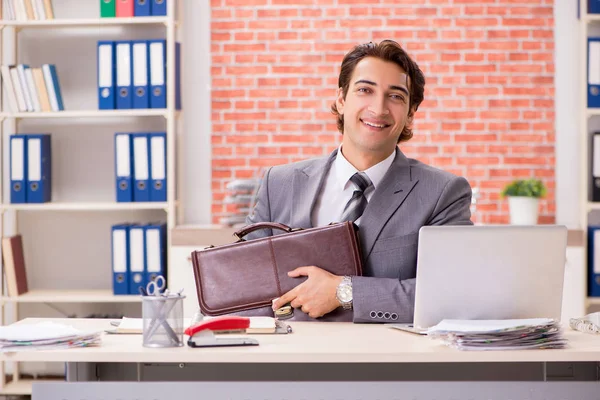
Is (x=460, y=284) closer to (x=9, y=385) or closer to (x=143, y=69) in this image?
(x=143, y=69)

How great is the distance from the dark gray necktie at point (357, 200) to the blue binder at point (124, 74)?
1.87 metres

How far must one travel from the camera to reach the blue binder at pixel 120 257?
384cm

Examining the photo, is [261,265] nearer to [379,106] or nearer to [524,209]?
[379,106]

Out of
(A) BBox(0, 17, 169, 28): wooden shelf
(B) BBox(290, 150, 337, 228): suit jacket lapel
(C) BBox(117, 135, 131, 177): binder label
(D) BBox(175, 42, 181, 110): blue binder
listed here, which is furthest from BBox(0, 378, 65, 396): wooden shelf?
(B) BBox(290, 150, 337, 228): suit jacket lapel

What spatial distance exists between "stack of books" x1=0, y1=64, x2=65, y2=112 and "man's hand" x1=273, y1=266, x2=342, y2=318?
2.31 meters

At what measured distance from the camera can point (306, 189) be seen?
242 centimetres

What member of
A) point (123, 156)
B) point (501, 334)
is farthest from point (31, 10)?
point (501, 334)

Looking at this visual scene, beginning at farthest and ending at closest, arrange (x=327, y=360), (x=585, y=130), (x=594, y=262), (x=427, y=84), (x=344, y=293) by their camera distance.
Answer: (x=427, y=84), (x=585, y=130), (x=594, y=262), (x=344, y=293), (x=327, y=360)

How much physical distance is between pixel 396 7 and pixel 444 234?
2642 mm

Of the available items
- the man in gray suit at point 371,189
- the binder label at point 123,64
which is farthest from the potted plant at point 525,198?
the binder label at point 123,64

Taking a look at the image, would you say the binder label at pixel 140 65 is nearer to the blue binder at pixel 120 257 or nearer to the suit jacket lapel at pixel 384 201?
the blue binder at pixel 120 257

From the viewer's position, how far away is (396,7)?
4.08 meters

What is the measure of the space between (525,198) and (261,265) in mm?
2059

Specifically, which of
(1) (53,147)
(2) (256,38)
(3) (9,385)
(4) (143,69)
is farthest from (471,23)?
(3) (9,385)
